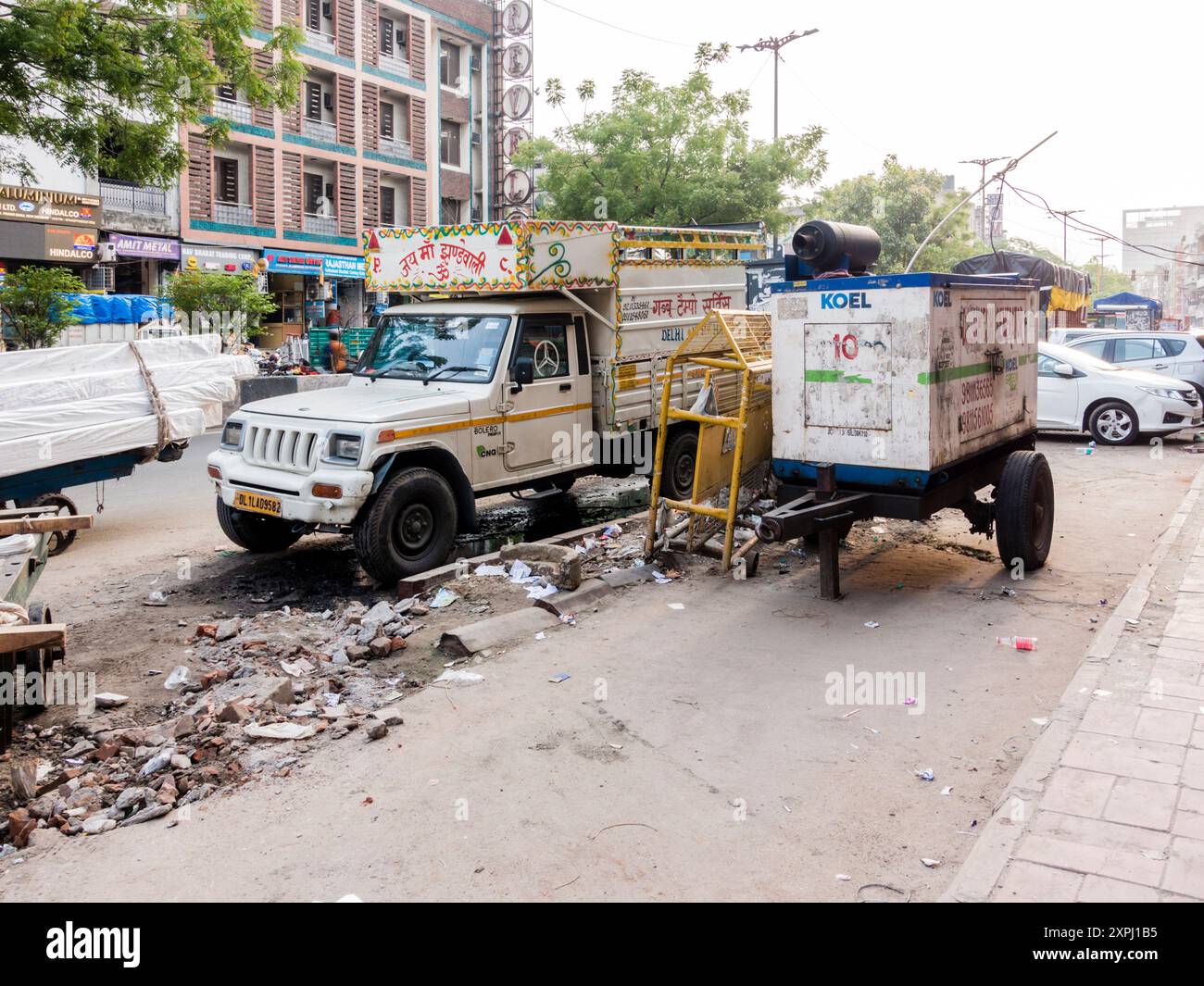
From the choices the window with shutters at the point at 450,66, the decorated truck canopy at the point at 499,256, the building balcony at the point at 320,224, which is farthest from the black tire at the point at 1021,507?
the window with shutters at the point at 450,66

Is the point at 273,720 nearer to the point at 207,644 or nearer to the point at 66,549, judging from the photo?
the point at 207,644

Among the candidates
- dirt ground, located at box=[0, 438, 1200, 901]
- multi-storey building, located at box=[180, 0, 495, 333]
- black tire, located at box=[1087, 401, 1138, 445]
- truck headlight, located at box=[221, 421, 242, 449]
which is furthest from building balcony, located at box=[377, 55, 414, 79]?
dirt ground, located at box=[0, 438, 1200, 901]

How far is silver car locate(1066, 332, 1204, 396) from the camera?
1784 cm

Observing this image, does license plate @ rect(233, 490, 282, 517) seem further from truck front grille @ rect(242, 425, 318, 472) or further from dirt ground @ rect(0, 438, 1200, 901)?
dirt ground @ rect(0, 438, 1200, 901)

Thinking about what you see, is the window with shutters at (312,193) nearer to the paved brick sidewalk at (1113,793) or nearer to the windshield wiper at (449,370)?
the windshield wiper at (449,370)

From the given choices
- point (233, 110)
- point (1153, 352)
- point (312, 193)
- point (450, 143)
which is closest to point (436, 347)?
point (1153, 352)

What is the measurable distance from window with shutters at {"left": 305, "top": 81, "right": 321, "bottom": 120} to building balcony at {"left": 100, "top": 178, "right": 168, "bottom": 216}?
6.98 m

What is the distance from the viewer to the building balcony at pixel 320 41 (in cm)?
3169

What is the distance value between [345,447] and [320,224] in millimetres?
27481

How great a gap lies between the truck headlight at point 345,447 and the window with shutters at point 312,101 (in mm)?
28096

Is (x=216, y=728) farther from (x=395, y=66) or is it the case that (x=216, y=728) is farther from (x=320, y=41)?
(x=395, y=66)

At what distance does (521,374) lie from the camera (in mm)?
8680

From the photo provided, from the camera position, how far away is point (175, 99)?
10.4 metres

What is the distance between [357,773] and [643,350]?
6.65 m
